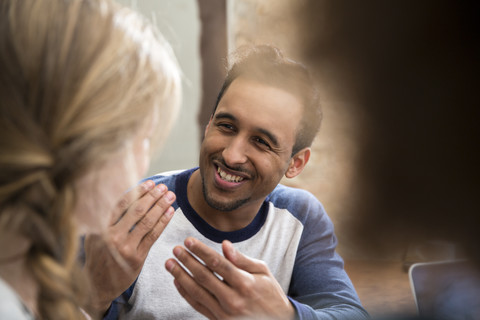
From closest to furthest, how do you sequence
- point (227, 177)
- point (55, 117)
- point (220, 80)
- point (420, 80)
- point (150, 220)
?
point (55, 117), point (150, 220), point (420, 80), point (227, 177), point (220, 80)

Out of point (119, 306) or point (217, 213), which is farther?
point (217, 213)

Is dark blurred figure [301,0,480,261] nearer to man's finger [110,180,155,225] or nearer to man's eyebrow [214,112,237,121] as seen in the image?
man's eyebrow [214,112,237,121]

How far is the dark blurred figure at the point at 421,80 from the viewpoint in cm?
77

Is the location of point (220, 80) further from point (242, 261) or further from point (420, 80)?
point (242, 261)

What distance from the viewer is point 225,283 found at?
2.26 ft

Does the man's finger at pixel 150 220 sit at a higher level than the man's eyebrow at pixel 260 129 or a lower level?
lower

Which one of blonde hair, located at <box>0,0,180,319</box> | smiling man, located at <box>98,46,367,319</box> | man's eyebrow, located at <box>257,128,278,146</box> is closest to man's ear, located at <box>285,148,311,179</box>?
smiling man, located at <box>98,46,367,319</box>

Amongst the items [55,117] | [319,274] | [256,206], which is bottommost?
[319,274]

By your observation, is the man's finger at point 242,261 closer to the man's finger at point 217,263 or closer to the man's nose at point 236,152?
the man's finger at point 217,263

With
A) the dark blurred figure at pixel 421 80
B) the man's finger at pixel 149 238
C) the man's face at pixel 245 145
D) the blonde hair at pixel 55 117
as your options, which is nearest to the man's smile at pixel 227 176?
the man's face at pixel 245 145

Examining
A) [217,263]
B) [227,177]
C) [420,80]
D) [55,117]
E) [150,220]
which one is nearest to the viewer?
[55,117]

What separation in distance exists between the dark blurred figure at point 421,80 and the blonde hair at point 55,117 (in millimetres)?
542

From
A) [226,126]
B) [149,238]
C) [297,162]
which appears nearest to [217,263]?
[149,238]

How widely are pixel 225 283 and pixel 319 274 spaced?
35 cm
